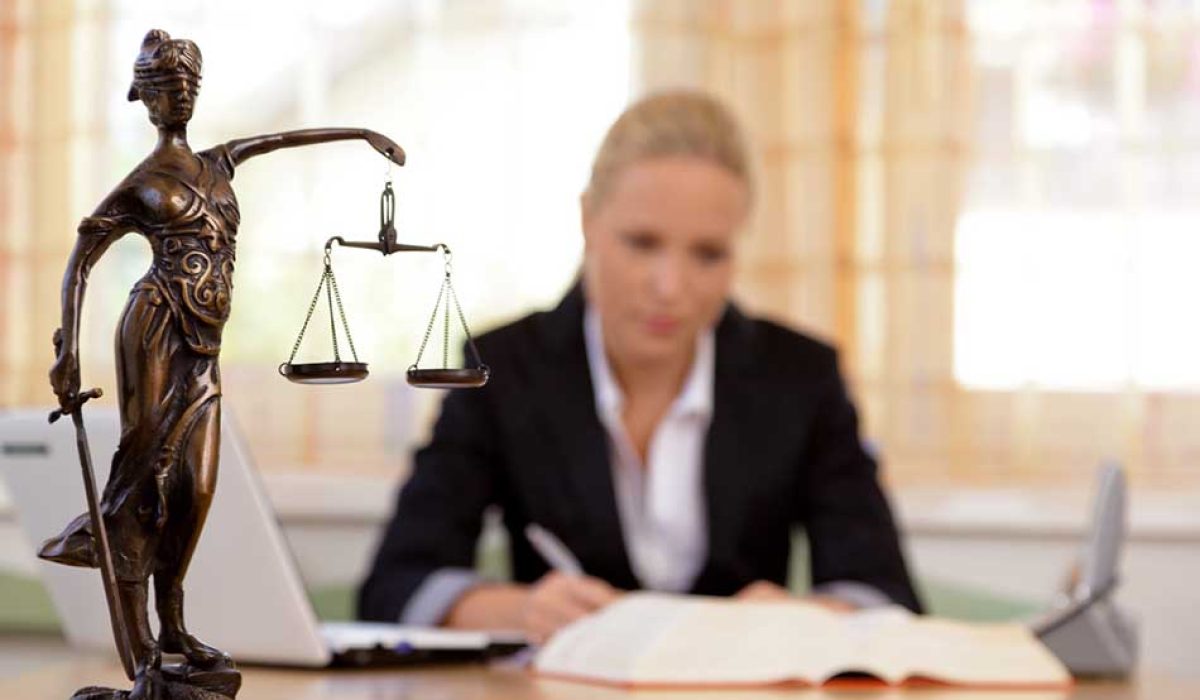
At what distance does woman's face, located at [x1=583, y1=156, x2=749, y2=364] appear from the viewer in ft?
6.23

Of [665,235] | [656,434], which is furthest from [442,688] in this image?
[656,434]

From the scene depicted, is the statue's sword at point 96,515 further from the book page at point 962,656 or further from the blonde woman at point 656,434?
Answer: the blonde woman at point 656,434

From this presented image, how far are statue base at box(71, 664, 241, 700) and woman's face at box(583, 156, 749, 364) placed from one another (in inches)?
49.3

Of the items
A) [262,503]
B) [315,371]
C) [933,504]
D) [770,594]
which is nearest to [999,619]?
[933,504]

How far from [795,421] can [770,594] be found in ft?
1.77

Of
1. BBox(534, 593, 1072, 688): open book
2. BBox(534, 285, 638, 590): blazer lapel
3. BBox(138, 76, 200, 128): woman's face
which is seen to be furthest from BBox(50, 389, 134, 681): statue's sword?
BBox(534, 285, 638, 590): blazer lapel

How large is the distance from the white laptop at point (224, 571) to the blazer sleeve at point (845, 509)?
0.78m

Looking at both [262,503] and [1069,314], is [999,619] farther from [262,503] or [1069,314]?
[262,503]

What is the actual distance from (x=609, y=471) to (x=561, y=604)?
512 mm

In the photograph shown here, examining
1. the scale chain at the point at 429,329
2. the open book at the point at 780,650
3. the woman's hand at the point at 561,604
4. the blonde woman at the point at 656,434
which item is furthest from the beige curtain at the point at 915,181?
the scale chain at the point at 429,329

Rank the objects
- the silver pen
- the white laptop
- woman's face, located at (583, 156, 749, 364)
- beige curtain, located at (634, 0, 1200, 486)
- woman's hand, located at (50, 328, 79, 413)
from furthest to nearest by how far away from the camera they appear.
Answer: beige curtain, located at (634, 0, 1200, 486)
the silver pen
woman's face, located at (583, 156, 749, 364)
the white laptop
woman's hand, located at (50, 328, 79, 413)

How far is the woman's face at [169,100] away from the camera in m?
0.66

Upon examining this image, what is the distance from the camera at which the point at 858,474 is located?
217 cm

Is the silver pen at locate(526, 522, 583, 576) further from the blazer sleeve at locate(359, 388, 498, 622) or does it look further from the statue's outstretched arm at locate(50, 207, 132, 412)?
the statue's outstretched arm at locate(50, 207, 132, 412)
